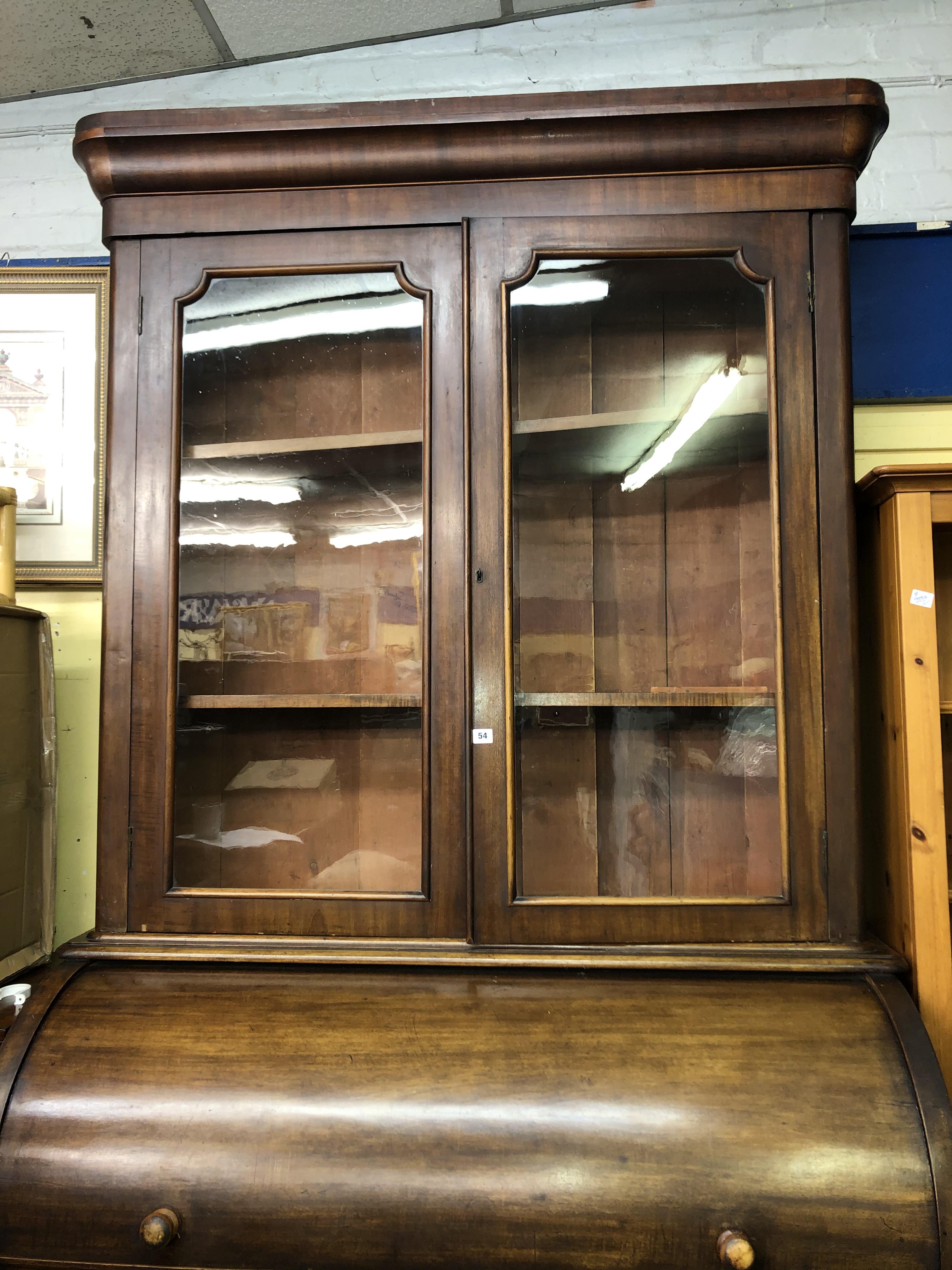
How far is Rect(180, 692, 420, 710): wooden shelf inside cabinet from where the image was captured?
3.35ft

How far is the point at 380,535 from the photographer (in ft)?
3.42

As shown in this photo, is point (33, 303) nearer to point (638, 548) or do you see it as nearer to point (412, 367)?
point (412, 367)

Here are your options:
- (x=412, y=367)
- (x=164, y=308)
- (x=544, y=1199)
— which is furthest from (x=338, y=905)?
(x=164, y=308)

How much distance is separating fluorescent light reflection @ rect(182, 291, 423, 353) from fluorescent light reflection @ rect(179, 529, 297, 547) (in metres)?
0.24

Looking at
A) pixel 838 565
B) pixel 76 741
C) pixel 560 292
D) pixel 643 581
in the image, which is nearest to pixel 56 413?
pixel 76 741

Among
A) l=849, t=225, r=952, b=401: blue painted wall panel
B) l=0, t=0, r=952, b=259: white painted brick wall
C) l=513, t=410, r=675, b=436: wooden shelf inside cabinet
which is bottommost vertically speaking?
l=513, t=410, r=675, b=436: wooden shelf inside cabinet

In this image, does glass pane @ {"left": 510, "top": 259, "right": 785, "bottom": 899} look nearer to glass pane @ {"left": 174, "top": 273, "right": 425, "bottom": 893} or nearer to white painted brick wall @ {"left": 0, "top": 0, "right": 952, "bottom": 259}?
glass pane @ {"left": 174, "top": 273, "right": 425, "bottom": 893}

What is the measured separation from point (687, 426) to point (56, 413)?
112cm

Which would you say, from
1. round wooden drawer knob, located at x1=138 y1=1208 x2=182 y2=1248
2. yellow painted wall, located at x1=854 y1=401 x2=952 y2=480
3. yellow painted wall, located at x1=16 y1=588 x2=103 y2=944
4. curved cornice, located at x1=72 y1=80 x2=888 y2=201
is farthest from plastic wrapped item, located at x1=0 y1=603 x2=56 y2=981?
yellow painted wall, located at x1=854 y1=401 x2=952 y2=480

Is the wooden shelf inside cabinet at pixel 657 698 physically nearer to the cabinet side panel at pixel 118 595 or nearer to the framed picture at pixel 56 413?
the cabinet side panel at pixel 118 595

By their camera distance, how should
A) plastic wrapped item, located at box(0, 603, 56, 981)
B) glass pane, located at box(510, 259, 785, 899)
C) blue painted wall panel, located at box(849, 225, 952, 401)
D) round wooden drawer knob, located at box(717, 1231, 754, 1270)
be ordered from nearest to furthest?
1. round wooden drawer knob, located at box(717, 1231, 754, 1270)
2. glass pane, located at box(510, 259, 785, 899)
3. plastic wrapped item, located at box(0, 603, 56, 981)
4. blue painted wall panel, located at box(849, 225, 952, 401)

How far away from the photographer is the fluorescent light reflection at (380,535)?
102 cm

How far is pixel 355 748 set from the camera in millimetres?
1059

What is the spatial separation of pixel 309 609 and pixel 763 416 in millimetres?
629
